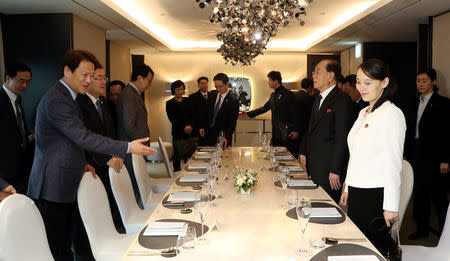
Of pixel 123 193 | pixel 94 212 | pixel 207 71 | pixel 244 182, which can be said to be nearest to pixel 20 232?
pixel 94 212

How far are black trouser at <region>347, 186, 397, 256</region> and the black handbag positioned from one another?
4834 mm

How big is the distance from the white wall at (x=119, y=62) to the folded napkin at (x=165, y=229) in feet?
22.8

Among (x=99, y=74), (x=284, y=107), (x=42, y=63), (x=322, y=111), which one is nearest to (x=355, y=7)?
(x=284, y=107)

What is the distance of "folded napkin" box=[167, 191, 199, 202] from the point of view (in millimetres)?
2846

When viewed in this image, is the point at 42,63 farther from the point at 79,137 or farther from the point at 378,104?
the point at 378,104

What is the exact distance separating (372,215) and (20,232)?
77.1 inches

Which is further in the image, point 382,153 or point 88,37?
point 88,37

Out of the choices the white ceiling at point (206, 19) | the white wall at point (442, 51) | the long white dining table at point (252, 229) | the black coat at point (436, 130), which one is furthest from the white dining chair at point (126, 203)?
the white wall at point (442, 51)

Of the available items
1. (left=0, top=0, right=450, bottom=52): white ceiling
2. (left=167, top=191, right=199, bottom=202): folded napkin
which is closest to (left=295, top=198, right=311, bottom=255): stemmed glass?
(left=167, top=191, right=199, bottom=202): folded napkin

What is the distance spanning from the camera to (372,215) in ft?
8.42

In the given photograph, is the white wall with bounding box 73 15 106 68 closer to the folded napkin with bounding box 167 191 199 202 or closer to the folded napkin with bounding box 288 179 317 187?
the folded napkin with bounding box 167 191 199 202

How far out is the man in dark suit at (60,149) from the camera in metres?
2.79

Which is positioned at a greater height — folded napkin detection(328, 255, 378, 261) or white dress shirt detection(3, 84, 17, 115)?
white dress shirt detection(3, 84, 17, 115)

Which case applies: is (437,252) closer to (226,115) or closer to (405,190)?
(405,190)
